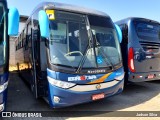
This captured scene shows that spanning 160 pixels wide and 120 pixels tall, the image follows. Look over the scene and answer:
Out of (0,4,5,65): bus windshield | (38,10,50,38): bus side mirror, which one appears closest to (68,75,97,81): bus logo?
(38,10,50,38): bus side mirror

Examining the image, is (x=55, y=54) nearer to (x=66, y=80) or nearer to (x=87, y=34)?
(x=66, y=80)

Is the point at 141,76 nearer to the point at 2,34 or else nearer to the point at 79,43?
the point at 79,43

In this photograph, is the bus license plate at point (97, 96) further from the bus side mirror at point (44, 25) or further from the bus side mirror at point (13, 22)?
the bus side mirror at point (13, 22)

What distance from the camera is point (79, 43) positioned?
5.12 m

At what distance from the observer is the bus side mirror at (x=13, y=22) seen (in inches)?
168

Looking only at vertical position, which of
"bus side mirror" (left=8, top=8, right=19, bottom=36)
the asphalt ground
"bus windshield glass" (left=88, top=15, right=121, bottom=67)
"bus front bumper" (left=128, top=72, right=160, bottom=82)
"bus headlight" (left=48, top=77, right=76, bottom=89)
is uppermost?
"bus side mirror" (left=8, top=8, right=19, bottom=36)

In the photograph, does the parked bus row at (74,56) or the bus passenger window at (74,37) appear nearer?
the parked bus row at (74,56)

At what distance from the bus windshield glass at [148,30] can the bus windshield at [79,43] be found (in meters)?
2.02

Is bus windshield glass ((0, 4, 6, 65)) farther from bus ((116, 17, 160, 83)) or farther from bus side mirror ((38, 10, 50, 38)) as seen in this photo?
bus ((116, 17, 160, 83))

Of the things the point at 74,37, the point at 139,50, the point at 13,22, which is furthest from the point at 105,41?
the point at 13,22

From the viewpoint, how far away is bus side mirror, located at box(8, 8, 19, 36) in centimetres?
426

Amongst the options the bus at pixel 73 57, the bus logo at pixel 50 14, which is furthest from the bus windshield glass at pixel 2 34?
the bus logo at pixel 50 14

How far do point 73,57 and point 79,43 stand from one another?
45 cm

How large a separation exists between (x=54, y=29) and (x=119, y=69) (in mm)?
2108
